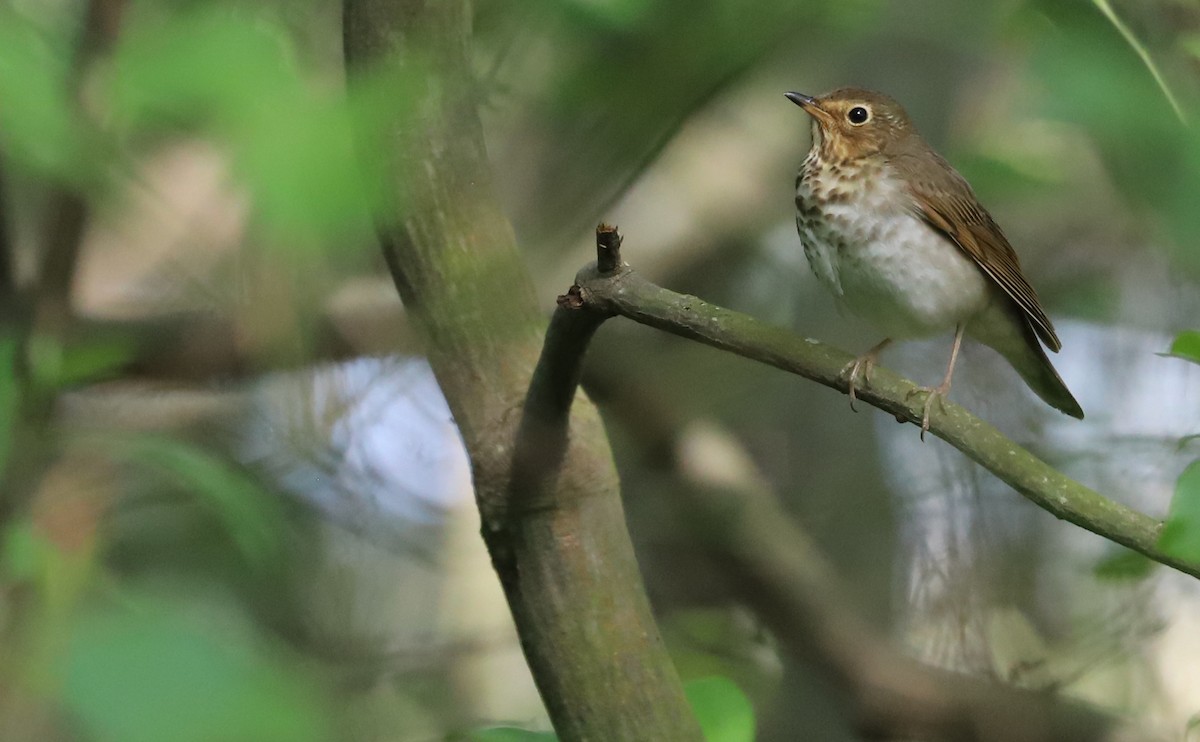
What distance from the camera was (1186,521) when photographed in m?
1.02

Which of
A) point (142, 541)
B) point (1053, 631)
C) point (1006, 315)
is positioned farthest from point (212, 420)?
point (1053, 631)

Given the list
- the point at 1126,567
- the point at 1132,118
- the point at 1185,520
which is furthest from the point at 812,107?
the point at 1185,520

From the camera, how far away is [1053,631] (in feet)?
13.0

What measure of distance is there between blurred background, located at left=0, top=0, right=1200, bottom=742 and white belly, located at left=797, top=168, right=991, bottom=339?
239 mm

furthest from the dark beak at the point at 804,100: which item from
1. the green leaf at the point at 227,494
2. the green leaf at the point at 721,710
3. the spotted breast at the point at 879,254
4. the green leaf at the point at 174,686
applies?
the green leaf at the point at 174,686

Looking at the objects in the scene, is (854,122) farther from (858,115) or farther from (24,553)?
(24,553)

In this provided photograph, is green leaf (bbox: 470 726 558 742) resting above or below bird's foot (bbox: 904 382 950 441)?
below

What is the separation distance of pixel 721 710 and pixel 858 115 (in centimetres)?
149

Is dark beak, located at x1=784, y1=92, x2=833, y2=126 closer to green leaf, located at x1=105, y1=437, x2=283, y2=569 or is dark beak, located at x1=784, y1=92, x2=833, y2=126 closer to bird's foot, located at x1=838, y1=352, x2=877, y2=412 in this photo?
bird's foot, located at x1=838, y1=352, x2=877, y2=412

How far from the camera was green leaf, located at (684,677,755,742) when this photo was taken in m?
1.73

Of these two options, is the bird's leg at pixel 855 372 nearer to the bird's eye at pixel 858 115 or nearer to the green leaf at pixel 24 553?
the green leaf at pixel 24 553

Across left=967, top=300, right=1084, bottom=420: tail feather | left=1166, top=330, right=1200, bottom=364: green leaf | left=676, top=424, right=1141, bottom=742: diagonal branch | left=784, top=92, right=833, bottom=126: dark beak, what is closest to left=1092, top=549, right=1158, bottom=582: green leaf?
left=967, top=300, right=1084, bottom=420: tail feather

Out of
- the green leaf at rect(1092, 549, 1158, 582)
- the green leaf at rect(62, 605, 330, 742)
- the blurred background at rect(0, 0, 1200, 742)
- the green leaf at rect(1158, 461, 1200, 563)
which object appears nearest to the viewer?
the green leaf at rect(62, 605, 330, 742)

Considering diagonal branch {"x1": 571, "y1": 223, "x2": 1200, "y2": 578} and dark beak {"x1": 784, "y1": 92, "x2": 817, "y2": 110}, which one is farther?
dark beak {"x1": 784, "y1": 92, "x2": 817, "y2": 110}
